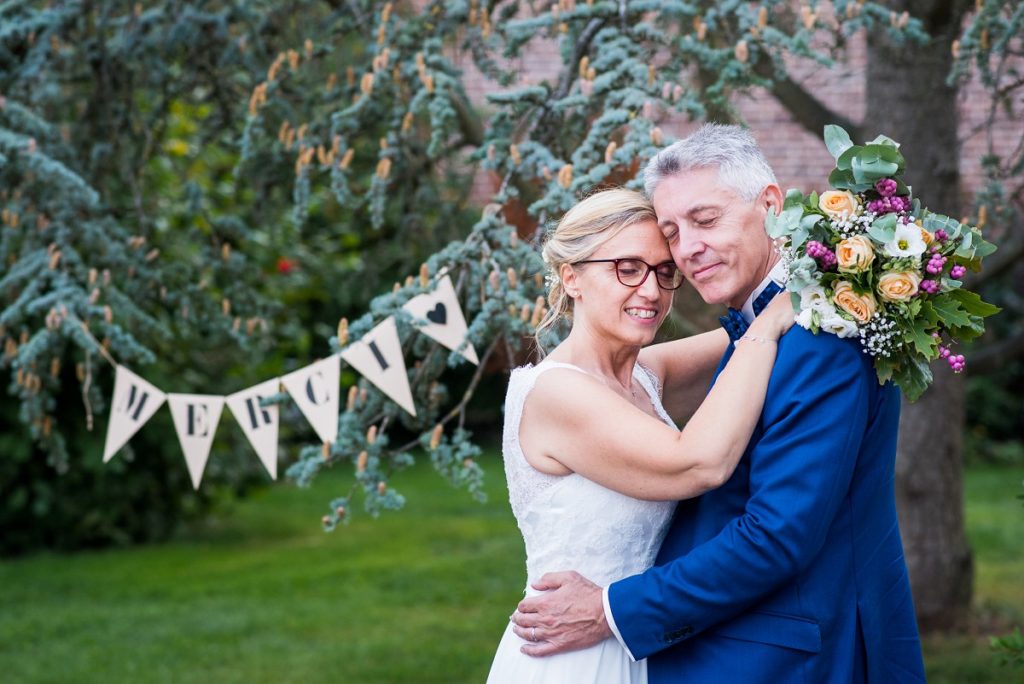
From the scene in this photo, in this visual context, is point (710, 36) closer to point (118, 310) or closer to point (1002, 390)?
point (118, 310)

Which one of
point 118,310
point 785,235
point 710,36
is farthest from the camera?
point 710,36

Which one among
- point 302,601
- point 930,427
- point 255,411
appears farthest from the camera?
point 302,601

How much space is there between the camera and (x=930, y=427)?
557 centimetres

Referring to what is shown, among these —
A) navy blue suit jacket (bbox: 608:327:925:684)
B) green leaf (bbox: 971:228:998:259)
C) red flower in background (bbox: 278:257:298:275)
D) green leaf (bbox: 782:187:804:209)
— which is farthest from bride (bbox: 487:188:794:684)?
red flower in background (bbox: 278:257:298:275)

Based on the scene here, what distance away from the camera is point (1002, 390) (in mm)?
12133

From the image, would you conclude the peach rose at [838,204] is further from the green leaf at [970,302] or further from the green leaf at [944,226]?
the green leaf at [970,302]

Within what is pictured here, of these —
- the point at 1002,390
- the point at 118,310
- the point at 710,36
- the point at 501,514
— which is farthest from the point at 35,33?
the point at 1002,390

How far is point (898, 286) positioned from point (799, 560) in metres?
0.50

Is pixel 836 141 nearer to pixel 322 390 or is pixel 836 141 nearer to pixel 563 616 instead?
pixel 563 616

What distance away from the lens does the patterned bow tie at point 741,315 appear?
7.95ft

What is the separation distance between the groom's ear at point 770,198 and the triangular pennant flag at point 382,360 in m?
1.25

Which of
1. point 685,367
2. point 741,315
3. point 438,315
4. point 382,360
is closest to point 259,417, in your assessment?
point 382,360

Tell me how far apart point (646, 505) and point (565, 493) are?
16cm

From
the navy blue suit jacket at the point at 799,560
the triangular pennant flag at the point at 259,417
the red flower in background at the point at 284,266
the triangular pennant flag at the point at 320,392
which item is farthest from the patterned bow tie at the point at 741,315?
the red flower in background at the point at 284,266
